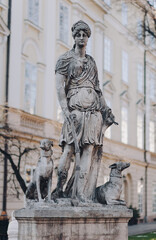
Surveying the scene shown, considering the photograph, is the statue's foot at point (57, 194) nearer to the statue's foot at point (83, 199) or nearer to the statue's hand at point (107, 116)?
the statue's foot at point (83, 199)

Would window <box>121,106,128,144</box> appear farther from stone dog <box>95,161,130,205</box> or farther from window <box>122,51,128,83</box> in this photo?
stone dog <box>95,161,130,205</box>

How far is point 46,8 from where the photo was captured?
24906mm

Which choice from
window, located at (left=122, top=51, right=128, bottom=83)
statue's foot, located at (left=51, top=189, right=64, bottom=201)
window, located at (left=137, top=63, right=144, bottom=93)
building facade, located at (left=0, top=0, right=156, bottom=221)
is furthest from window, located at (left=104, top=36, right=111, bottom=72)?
statue's foot, located at (left=51, top=189, right=64, bottom=201)

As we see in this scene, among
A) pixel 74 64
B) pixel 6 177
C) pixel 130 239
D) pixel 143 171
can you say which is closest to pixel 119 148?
pixel 143 171

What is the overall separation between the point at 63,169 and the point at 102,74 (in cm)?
2280

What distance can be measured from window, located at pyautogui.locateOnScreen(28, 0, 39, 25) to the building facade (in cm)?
4

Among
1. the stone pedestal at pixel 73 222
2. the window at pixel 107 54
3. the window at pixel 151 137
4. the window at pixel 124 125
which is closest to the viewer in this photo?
the stone pedestal at pixel 73 222

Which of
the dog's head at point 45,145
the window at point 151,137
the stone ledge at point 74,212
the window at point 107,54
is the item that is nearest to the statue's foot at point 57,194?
the stone ledge at point 74,212

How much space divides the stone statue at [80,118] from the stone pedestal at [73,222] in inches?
14.1

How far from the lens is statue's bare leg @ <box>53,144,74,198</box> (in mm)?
8000

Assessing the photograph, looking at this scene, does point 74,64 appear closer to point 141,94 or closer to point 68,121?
point 68,121

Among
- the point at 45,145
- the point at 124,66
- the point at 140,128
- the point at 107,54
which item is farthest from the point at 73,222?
the point at 140,128

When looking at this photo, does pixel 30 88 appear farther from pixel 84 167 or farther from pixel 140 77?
pixel 84 167

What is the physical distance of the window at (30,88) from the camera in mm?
23234
